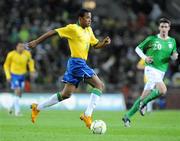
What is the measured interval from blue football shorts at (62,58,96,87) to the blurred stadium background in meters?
13.8

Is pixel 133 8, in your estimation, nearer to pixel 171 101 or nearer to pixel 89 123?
pixel 171 101

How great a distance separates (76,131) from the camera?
14.4 meters

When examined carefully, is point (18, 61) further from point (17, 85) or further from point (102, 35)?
point (102, 35)

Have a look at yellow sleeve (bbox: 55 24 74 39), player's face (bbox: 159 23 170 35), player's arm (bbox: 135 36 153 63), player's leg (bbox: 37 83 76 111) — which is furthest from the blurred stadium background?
yellow sleeve (bbox: 55 24 74 39)

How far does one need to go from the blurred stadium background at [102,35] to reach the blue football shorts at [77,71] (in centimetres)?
1384

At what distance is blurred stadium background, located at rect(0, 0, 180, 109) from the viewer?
97.8ft

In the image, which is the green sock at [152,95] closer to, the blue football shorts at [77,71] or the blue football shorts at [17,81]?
the blue football shorts at [77,71]

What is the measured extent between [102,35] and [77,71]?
1700cm

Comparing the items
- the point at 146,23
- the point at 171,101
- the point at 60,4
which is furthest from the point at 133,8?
the point at 171,101

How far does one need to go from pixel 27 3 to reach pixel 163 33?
1543cm

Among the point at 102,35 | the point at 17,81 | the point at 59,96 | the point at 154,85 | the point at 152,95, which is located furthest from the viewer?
the point at 102,35

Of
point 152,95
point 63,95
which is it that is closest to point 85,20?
point 63,95

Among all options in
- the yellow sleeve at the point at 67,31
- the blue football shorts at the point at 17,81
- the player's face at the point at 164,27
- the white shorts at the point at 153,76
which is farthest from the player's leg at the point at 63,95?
the blue football shorts at the point at 17,81

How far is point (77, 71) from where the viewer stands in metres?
15.0
